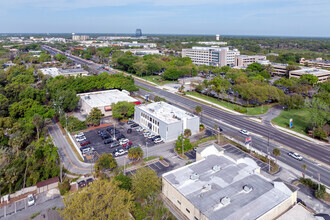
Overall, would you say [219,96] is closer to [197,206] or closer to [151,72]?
[151,72]

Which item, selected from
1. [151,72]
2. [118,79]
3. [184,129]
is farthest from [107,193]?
[151,72]

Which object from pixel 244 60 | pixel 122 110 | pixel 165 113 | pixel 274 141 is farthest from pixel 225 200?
pixel 244 60

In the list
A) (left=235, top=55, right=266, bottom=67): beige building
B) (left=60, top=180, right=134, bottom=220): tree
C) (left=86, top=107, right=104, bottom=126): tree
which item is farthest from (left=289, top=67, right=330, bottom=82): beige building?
(left=60, top=180, right=134, bottom=220): tree

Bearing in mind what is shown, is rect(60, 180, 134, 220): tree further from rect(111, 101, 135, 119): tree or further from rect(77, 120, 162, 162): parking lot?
rect(111, 101, 135, 119): tree

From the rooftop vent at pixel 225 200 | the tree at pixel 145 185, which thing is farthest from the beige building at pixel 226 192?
the tree at pixel 145 185

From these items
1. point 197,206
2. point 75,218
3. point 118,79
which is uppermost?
point 118,79

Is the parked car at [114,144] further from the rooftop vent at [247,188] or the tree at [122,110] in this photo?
the rooftop vent at [247,188]
